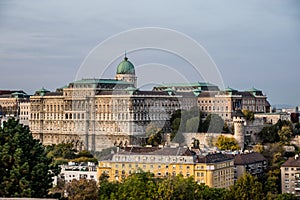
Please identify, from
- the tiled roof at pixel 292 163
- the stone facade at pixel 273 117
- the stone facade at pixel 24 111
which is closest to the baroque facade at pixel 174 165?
the tiled roof at pixel 292 163

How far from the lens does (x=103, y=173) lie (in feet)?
117

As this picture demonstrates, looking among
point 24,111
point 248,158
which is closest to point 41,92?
point 24,111

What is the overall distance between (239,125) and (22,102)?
30930mm

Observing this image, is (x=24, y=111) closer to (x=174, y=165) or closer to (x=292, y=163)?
(x=174, y=165)

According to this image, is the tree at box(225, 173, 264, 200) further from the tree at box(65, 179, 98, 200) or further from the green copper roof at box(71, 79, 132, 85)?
the green copper roof at box(71, 79, 132, 85)

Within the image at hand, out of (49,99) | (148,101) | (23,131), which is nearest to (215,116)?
(148,101)

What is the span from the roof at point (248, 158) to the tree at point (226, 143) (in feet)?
16.6

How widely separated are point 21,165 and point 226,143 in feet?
91.1

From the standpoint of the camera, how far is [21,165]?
20.8m

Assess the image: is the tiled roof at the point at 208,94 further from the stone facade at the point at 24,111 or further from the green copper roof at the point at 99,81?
the stone facade at the point at 24,111

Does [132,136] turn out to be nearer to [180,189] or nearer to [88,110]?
[88,110]

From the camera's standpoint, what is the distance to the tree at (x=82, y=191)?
25.9m

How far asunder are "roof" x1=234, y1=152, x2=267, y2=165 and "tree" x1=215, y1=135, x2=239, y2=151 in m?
5.06

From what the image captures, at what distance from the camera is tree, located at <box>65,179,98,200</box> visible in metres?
25.9
